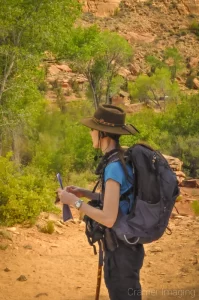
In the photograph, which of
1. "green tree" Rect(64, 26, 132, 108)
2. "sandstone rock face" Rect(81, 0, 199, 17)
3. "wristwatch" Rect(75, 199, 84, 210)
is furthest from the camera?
"sandstone rock face" Rect(81, 0, 199, 17)

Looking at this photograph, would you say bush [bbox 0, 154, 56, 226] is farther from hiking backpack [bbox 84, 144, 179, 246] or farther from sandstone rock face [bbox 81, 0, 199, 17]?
sandstone rock face [bbox 81, 0, 199, 17]

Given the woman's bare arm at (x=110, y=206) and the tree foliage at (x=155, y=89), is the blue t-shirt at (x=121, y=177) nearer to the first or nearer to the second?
the woman's bare arm at (x=110, y=206)

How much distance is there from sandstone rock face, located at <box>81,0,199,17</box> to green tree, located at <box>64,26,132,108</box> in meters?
27.9

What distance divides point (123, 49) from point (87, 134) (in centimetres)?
1165

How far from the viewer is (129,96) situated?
36000mm

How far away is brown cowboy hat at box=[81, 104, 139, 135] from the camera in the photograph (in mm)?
2865

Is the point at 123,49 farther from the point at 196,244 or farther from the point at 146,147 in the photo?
the point at 146,147

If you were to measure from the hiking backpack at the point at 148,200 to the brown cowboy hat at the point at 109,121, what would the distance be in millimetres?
196

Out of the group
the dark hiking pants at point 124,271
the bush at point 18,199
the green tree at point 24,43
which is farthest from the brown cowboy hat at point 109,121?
the green tree at point 24,43

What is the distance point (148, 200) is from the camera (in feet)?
8.95

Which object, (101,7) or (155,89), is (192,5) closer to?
(101,7)

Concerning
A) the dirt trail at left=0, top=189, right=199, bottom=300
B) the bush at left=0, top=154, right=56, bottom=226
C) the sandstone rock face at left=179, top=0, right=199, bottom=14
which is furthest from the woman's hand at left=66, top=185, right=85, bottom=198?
the sandstone rock face at left=179, top=0, right=199, bottom=14

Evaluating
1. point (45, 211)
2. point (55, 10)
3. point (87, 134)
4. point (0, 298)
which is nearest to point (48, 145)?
point (87, 134)

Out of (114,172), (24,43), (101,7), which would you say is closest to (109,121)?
(114,172)
